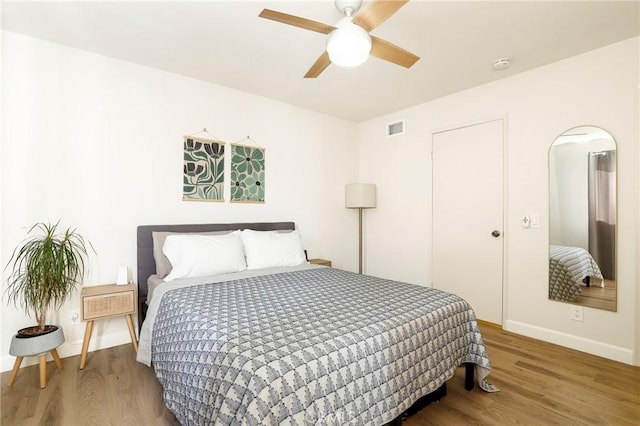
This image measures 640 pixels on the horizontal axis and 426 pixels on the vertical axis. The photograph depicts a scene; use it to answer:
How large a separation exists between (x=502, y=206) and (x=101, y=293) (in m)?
3.79

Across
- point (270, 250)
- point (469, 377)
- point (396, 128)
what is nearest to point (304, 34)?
point (270, 250)

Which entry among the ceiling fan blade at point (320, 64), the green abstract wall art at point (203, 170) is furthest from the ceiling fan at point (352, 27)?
the green abstract wall art at point (203, 170)

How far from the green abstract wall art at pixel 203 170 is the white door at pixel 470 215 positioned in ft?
8.45

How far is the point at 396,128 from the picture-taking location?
4.22 metres

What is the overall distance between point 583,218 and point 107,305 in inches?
161

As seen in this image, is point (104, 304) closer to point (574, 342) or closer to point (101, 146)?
point (101, 146)

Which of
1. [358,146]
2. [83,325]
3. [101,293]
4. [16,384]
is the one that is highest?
[358,146]

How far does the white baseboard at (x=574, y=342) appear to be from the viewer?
247cm

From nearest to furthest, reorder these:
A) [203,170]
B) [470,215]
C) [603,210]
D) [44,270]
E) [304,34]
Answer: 1. [44,270]
2. [304,34]
3. [603,210]
4. [203,170]
5. [470,215]

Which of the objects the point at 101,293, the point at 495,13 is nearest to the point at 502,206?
the point at 495,13

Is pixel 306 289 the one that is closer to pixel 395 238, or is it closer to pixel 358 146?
pixel 395 238

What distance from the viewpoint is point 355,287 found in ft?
7.39

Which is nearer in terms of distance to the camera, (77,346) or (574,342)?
(77,346)

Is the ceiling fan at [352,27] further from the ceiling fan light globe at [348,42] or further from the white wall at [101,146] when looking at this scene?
the white wall at [101,146]
